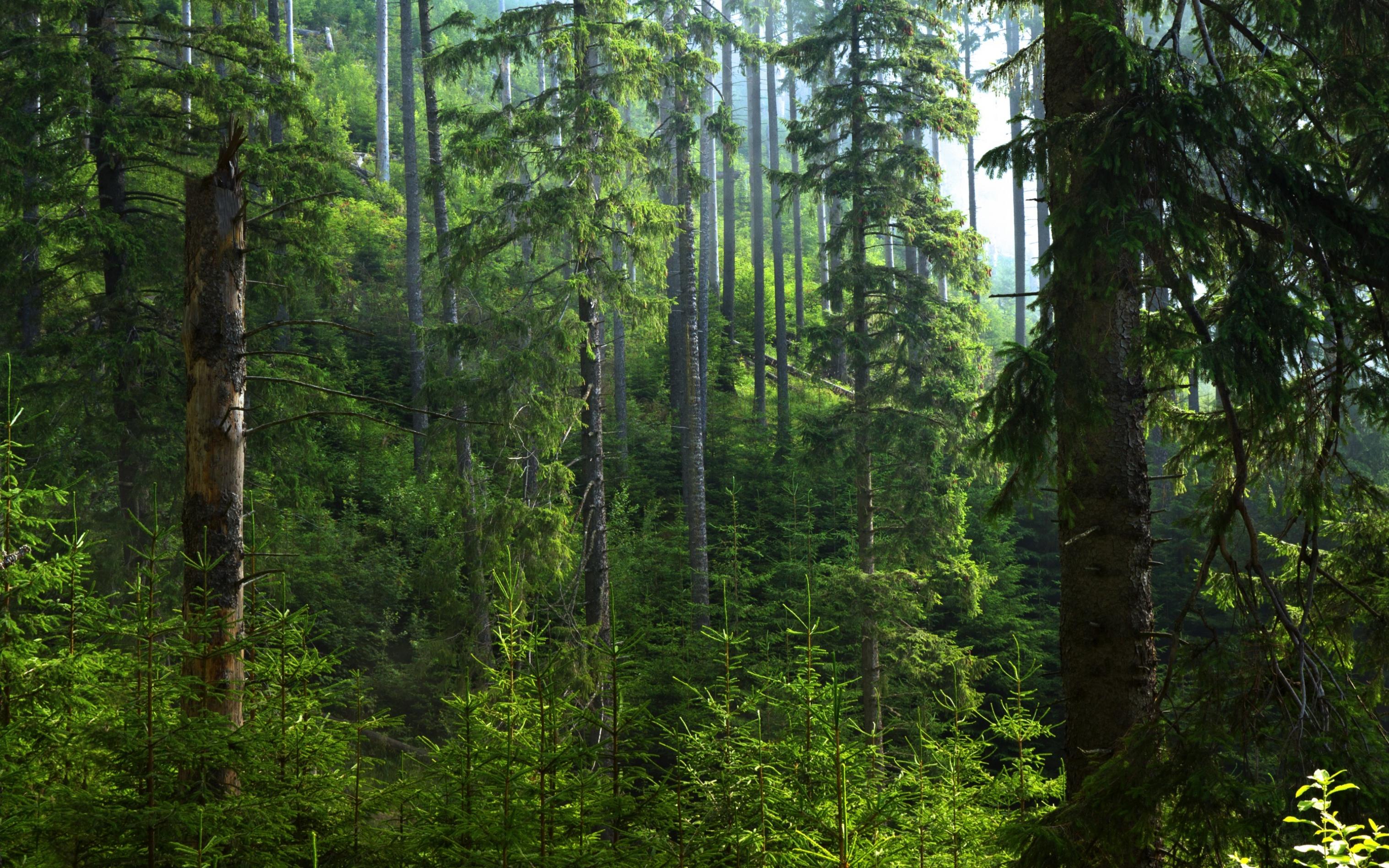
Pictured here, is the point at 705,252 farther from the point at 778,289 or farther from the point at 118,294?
the point at 118,294

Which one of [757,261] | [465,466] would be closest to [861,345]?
[465,466]

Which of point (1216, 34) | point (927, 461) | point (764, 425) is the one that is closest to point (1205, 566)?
point (1216, 34)

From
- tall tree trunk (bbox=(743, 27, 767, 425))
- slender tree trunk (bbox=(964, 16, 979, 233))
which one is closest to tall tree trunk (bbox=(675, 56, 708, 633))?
tall tree trunk (bbox=(743, 27, 767, 425))

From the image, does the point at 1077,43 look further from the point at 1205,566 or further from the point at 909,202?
the point at 909,202

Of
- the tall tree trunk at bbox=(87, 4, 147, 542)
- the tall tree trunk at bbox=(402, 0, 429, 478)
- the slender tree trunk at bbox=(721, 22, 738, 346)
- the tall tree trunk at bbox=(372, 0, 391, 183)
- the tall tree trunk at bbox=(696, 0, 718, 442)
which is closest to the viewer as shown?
the tall tree trunk at bbox=(87, 4, 147, 542)

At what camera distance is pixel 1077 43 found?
4199mm

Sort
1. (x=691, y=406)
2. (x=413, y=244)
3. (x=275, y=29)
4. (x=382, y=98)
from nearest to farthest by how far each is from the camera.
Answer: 1. (x=691, y=406)
2. (x=413, y=244)
3. (x=275, y=29)
4. (x=382, y=98)

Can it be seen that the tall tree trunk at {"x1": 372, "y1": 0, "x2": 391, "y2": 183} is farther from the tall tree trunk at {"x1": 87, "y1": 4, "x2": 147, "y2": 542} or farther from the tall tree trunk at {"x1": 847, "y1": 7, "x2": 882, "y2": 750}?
the tall tree trunk at {"x1": 847, "y1": 7, "x2": 882, "y2": 750}

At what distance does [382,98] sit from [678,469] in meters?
14.0

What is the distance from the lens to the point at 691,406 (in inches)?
559

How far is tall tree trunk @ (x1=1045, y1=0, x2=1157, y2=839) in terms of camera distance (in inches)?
151

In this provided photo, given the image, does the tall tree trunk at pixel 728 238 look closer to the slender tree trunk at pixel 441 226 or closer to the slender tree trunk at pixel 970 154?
the slender tree trunk at pixel 970 154

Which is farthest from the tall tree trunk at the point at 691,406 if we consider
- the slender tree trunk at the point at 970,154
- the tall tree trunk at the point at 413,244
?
the slender tree trunk at the point at 970,154

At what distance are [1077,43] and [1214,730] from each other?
317 cm
